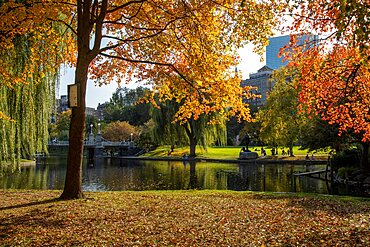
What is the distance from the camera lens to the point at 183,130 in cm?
4147

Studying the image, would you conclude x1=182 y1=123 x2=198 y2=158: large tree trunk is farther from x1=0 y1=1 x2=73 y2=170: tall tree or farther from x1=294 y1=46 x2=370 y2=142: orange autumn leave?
x1=294 y1=46 x2=370 y2=142: orange autumn leave

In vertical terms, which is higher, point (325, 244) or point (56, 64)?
point (56, 64)

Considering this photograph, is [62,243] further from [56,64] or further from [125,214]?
[56,64]

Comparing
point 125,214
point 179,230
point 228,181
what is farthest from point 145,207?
point 228,181

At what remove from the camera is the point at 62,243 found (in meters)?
5.14

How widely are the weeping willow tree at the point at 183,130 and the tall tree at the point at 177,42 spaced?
89.0 ft

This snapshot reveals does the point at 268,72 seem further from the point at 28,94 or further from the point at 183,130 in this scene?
the point at 28,94

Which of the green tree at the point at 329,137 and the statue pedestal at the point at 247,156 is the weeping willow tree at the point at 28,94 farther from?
the statue pedestal at the point at 247,156

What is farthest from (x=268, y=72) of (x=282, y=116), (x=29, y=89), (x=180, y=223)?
(x=180, y=223)

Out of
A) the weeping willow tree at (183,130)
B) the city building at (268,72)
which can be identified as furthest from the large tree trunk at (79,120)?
the weeping willow tree at (183,130)

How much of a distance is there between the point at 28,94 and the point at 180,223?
789cm

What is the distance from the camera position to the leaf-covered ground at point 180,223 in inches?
205

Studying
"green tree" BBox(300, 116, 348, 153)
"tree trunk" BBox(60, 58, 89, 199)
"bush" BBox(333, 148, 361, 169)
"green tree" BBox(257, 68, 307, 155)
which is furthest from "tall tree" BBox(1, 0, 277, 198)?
"green tree" BBox(257, 68, 307, 155)

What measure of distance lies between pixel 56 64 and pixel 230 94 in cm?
578
